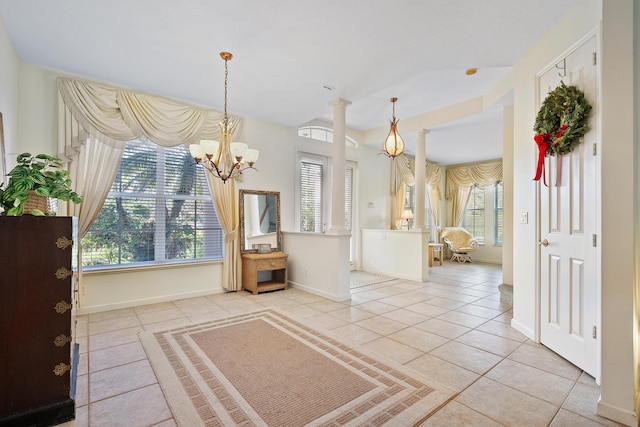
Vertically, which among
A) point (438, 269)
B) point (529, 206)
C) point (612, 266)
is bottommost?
point (438, 269)

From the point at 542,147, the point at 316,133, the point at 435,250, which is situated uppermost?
the point at 316,133

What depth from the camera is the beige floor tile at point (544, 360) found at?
228 centimetres

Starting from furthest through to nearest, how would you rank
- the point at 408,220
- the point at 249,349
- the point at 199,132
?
the point at 408,220
the point at 199,132
the point at 249,349

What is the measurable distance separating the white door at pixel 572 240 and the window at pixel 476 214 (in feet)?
21.8

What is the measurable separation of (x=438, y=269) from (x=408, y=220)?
4.62ft

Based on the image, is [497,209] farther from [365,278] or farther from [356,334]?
[356,334]

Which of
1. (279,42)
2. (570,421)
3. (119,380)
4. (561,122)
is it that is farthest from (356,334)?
(279,42)

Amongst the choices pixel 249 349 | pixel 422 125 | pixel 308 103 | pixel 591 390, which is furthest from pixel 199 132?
pixel 591 390

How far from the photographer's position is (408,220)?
25.2 feet

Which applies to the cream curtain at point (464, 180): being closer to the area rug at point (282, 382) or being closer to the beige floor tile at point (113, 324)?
the area rug at point (282, 382)

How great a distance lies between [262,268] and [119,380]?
262cm

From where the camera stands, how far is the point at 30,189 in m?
1.83

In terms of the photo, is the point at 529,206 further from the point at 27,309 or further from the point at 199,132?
the point at 199,132

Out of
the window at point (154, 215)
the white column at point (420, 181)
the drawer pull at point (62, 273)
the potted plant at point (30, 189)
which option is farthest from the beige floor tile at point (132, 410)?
the white column at point (420, 181)
